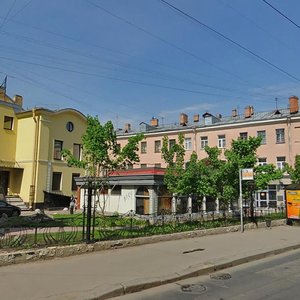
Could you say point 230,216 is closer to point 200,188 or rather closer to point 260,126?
point 200,188

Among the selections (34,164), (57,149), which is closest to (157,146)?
(57,149)

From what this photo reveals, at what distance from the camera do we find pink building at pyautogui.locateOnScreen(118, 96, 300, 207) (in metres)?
39.3

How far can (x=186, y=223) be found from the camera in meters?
16.5

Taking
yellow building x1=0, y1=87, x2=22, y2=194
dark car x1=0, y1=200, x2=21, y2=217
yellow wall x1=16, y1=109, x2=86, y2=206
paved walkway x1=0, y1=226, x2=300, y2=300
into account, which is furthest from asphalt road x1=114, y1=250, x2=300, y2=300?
yellow building x1=0, y1=87, x2=22, y2=194

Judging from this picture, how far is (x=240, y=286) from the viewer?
7898 mm

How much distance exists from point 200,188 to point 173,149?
209 cm

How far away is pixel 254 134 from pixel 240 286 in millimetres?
35515

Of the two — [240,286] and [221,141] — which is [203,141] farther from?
[240,286]

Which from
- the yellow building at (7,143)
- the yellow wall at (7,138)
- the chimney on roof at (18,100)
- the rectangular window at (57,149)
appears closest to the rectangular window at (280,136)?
the rectangular window at (57,149)

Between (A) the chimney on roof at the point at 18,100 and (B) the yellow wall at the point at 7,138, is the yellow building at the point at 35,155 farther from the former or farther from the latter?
(A) the chimney on roof at the point at 18,100

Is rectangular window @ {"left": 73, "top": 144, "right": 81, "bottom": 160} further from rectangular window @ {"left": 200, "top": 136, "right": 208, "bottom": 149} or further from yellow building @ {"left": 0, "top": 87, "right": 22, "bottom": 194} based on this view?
rectangular window @ {"left": 200, "top": 136, "right": 208, "bottom": 149}

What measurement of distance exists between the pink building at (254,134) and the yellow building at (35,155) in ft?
46.7

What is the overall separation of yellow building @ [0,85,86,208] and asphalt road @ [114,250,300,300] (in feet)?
86.2

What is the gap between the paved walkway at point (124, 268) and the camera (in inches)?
280
